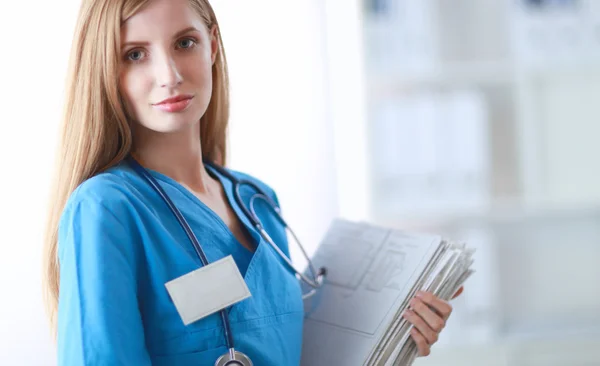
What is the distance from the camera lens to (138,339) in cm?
95

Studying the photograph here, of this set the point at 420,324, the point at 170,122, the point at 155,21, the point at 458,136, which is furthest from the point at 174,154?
the point at 458,136

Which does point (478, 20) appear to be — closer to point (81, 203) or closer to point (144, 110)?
point (144, 110)

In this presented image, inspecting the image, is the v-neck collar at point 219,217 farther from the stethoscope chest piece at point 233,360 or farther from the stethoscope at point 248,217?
the stethoscope chest piece at point 233,360

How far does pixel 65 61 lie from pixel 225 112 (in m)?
0.34

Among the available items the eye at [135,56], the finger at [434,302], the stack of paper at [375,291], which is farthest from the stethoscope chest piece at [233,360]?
the eye at [135,56]

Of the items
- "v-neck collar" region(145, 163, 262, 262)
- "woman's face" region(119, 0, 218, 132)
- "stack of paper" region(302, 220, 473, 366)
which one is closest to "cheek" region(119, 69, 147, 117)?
"woman's face" region(119, 0, 218, 132)

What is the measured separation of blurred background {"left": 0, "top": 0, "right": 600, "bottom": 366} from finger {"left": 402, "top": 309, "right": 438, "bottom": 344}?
642 millimetres

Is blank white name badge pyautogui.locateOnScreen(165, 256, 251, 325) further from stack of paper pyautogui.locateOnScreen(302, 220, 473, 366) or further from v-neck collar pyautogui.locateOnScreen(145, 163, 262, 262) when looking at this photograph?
stack of paper pyautogui.locateOnScreen(302, 220, 473, 366)

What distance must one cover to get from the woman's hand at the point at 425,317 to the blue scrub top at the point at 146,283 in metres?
0.19

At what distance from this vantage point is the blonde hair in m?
1.02

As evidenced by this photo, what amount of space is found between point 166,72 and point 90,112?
130 mm

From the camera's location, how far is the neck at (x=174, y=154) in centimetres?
115

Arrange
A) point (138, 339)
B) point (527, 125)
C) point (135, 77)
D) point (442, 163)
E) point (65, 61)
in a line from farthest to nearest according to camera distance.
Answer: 1. point (527, 125)
2. point (442, 163)
3. point (65, 61)
4. point (135, 77)
5. point (138, 339)

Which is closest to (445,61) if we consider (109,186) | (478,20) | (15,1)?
(478,20)
